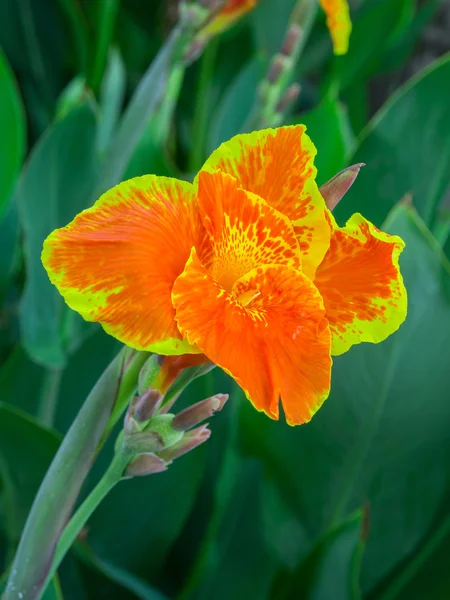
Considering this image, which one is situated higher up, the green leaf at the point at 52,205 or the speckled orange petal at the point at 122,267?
the speckled orange petal at the point at 122,267

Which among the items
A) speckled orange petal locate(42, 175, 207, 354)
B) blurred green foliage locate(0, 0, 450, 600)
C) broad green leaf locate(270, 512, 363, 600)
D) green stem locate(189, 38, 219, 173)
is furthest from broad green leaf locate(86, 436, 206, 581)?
green stem locate(189, 38, 219, 173)

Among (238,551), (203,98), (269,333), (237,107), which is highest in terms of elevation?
(269,333)

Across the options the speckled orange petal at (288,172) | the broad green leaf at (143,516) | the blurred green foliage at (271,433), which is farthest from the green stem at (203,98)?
the speckled orange petal at (288,172)

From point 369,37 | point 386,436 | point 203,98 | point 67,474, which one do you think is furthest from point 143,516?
point 369,37

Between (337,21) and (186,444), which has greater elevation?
(337,21)

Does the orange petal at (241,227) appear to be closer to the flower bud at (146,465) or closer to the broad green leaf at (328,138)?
the flower bud at (146,465)

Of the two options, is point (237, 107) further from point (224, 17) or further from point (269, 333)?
point (269, 333)
